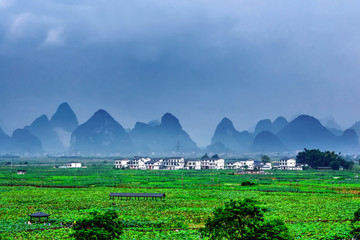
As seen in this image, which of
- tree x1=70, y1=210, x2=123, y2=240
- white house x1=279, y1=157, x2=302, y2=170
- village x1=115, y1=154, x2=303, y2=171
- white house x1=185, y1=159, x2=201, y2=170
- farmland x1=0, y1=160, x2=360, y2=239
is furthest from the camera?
white house x1=185, y1=159, x2=201, y2=170

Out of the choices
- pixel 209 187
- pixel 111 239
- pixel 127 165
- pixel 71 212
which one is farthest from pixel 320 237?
pixel 127 165

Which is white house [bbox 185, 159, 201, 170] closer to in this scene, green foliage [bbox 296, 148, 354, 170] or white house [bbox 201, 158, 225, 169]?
white house [bbox 201, 158, 225, 169]

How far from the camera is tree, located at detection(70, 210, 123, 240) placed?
13.0m

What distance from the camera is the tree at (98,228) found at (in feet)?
42.7

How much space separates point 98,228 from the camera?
521 inches

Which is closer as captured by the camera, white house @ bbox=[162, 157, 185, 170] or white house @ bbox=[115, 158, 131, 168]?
white house @ bbox=[162, 157, 185, 170]

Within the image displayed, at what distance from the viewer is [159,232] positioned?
19.0m

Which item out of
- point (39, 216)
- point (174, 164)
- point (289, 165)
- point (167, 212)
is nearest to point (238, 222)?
point (167, 212)

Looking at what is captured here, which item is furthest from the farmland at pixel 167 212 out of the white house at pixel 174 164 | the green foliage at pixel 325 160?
the white house at pixel 174 164

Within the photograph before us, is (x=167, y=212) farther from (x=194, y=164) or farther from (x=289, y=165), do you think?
(x=289, y=165)

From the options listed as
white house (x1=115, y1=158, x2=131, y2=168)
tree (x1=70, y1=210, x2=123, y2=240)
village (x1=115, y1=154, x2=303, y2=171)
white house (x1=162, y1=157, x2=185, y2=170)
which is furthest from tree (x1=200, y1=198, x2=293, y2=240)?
white house (x1=115, y1=158, x2=131, y2=168)

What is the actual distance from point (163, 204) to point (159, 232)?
935 cm

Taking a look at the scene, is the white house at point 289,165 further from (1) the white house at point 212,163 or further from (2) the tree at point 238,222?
(2) the tree at point 238,222

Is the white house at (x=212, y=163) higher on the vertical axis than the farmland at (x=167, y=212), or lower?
higher
